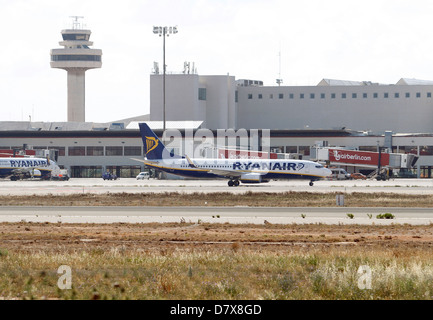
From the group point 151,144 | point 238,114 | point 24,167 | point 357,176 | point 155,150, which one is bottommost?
point 357,176

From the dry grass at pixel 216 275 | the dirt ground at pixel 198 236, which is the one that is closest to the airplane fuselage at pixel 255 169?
the dirt ground at pixel 198 236

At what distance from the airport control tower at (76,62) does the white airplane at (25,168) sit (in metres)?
68.0

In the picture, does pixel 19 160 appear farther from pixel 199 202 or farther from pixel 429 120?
pixel 429 120

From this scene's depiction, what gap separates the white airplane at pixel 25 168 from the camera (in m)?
115

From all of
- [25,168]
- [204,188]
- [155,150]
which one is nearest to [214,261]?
[204,188]

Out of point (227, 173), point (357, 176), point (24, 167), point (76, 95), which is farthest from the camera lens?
point (76, 95)

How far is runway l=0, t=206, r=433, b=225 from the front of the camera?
43.4 m

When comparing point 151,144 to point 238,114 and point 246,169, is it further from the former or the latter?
point 238,114

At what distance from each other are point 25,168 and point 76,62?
76.7 metres

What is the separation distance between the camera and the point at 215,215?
4650 centimetres

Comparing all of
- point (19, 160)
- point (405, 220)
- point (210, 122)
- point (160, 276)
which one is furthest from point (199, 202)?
point (210, 122)

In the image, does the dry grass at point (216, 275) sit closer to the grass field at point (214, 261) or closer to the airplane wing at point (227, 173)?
the grass field at point (214, 261)

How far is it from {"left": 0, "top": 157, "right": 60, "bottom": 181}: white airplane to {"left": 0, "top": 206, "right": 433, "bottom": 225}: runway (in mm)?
64942
